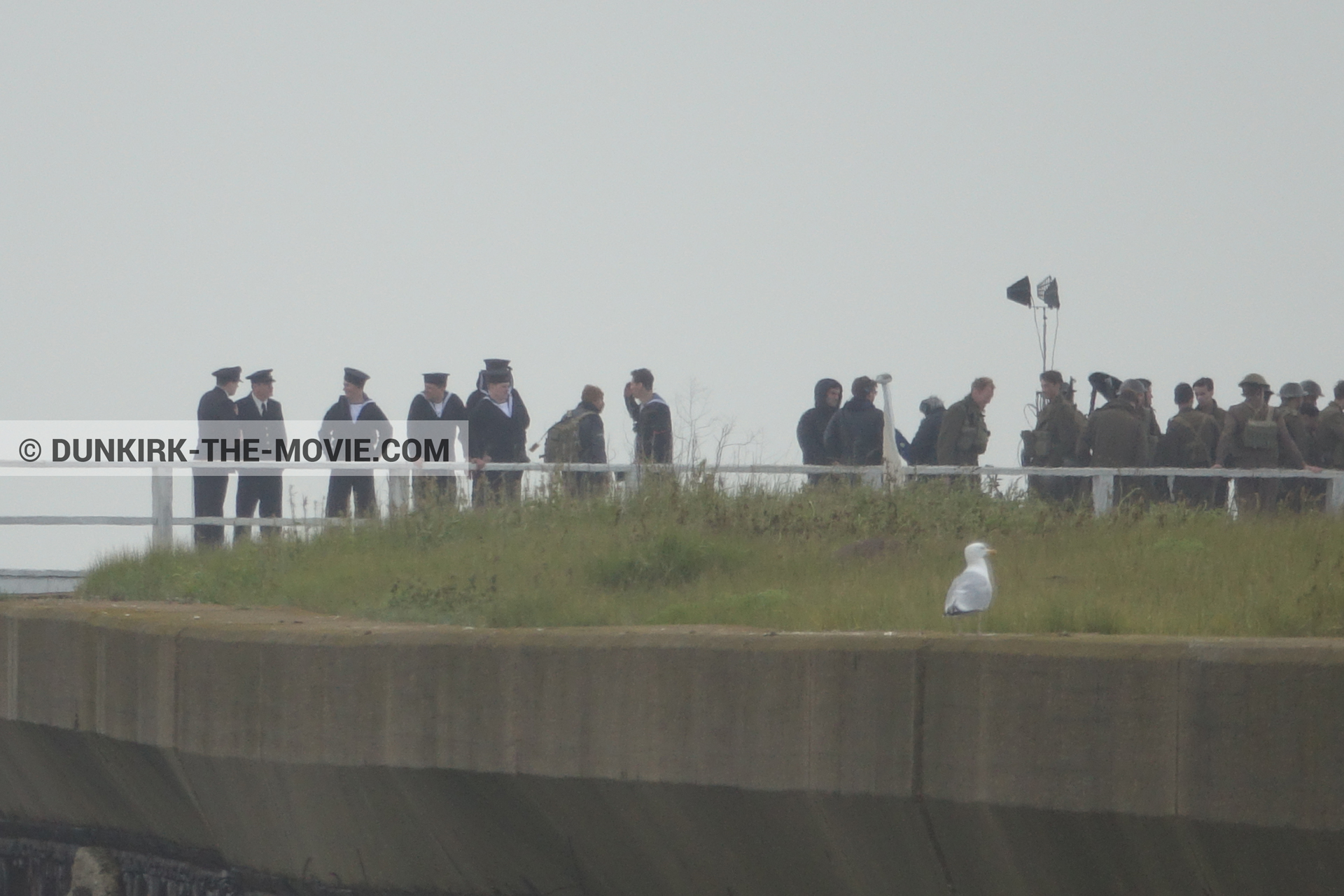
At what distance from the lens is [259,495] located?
15297 mm

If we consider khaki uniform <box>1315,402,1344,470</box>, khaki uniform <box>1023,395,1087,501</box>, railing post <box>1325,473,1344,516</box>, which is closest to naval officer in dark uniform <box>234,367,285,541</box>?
khaki uniform <box>1023,395,1087,501</box>

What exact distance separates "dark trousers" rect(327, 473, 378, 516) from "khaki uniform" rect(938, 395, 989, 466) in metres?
4.64

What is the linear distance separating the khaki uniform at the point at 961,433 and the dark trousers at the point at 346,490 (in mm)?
4639

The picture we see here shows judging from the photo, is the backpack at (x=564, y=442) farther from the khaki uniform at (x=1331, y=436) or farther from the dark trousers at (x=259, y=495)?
the khaki uniform at (x=1331, y=436)

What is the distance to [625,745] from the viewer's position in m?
6.22

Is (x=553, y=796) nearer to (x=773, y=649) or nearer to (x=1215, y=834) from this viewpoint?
(x=773, y=649)

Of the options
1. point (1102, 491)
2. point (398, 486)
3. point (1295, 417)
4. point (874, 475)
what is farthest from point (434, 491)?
point (1295, 417)

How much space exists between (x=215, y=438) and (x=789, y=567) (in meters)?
8.22

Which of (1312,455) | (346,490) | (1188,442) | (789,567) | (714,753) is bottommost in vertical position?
(714,753)

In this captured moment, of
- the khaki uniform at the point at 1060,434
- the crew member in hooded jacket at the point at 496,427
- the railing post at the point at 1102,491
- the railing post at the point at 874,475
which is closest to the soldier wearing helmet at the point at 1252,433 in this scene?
the khaki uniform at the point at 1060,434

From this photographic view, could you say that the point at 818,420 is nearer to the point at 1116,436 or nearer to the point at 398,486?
the point at 1116,436

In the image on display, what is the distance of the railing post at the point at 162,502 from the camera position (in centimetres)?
1346

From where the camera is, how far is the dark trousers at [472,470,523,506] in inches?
468

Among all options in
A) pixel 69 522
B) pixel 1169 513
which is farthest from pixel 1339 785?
pixel 69 522
